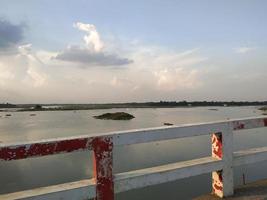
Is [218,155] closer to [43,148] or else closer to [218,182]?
[218,182]

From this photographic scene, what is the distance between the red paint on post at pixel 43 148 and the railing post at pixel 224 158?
2216 mm

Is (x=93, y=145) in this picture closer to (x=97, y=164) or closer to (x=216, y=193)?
(x=97, y=164)

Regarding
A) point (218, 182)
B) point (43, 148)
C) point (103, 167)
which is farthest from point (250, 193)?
point (43, 148)

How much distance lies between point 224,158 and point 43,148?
113 inches

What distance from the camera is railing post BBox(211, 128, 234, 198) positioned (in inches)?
231

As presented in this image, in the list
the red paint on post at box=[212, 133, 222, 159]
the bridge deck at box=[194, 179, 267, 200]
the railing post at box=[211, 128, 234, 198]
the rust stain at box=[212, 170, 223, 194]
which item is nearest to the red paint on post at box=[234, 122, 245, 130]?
the railing post at box=[211, 128, 234, 198]

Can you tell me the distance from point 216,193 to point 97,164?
7.44 ft

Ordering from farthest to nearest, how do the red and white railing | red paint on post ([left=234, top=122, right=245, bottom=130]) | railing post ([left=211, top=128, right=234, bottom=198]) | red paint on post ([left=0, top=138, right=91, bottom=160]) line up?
red paint on post ([left=234, top=122, right=245, bottom=130]) < railing post ([left=211, top=128, right=234, bottom=198]) < the red and white railing < red paint on post ([left=0, top=138, right=91, bottom=160])

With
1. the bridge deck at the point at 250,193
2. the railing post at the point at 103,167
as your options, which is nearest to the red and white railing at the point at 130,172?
the railing post at the point at 103,167

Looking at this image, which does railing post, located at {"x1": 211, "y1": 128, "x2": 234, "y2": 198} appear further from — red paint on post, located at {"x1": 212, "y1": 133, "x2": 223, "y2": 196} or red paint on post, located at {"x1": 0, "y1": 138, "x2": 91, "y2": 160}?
red paint on post, located at {"x1": 0, "y1": 138, "x2": 91, "y2": 160}

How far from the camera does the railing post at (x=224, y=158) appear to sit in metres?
5.86

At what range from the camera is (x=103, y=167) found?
186 inches

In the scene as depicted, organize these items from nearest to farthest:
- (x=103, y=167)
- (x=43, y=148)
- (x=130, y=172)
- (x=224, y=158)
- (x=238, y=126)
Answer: (x=43, y=148)
(x=103, y=167)
(x=130, y=172)
(x=224, y=158)
(x=238, y=126)

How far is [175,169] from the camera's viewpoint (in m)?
5.39
